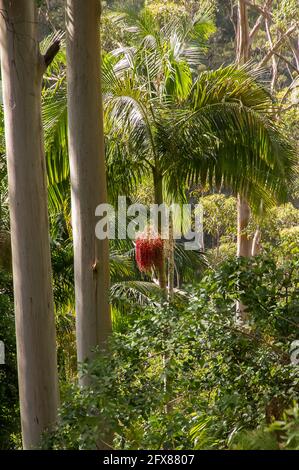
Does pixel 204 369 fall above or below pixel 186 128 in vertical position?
below

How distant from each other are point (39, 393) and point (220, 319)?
2.48 meters

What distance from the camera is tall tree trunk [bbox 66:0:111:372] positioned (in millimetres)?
7750

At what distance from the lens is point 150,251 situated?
31.6ft

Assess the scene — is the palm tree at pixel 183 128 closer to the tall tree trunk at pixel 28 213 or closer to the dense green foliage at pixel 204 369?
the tall tree trunk at pixel 28 213

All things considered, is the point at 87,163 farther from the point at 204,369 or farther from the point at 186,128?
the point at 204,369

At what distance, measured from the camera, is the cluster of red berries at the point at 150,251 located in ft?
31.5

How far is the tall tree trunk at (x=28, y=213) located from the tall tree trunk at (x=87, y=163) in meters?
0.33

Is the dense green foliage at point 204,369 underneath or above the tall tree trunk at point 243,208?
underneath

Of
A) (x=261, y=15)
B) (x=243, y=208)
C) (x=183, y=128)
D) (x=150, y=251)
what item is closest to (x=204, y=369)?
(x=150, y=251)

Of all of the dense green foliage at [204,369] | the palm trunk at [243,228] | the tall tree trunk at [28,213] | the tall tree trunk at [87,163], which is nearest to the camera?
the dense green foliage at [204,369]

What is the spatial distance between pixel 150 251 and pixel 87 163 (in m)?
2.11

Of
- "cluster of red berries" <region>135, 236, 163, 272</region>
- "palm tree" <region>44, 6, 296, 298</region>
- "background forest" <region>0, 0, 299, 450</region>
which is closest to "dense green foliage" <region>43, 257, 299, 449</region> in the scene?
"background forest" <region>0, 0, 299, 450</region>

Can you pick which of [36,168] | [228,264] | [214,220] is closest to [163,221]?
[36,168]

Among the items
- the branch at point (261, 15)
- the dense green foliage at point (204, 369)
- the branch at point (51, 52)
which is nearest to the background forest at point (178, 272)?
the dense green foliage at point (204, 369)
